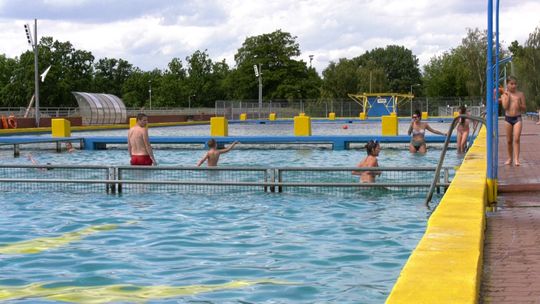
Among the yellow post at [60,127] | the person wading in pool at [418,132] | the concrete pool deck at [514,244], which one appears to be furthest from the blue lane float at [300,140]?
the concrete pool deck at [514,244]

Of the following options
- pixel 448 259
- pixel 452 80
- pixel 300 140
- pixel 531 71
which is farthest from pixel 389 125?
pixel 452 80

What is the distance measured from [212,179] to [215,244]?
440 cm

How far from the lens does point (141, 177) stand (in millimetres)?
12695

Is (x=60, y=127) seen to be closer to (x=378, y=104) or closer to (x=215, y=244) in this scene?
(x=215, y=244)

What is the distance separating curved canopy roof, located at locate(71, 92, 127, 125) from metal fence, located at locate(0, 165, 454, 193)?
31.9 metres

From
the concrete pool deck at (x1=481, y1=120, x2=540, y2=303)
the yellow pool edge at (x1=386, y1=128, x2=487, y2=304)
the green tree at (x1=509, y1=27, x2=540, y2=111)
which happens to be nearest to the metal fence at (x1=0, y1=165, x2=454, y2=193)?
the concrete pool deck at (x1=481, y1=120, x2=540, y2=303)

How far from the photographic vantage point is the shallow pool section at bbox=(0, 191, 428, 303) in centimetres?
632

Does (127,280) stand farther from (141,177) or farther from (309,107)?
(309,107)

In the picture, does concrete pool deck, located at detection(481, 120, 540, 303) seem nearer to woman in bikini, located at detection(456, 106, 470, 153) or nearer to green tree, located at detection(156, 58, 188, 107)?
woman in bikini, located at detection(456, 106, 470, 153)

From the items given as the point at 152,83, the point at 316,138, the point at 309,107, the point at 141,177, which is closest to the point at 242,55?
the point at 152,83

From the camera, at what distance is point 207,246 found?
8.15 meters

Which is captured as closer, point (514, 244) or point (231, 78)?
point (514, 244)

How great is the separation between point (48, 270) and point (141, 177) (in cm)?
566

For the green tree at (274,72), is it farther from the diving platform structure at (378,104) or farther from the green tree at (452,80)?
the diving platform structure at (378,104)
